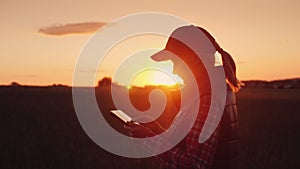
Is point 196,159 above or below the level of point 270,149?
above

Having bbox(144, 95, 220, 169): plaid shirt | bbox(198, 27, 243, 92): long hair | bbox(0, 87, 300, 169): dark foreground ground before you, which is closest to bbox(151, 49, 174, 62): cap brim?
bbox(198, 27, 243, 92): long hair

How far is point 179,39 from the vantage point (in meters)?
3.77

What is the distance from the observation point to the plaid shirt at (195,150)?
361 cm

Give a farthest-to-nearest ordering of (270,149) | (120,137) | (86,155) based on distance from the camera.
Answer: (120,137)
(270,149)
(86,155)

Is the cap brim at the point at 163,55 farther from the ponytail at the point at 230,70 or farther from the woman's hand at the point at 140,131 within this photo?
the woman's hand at the point at 140,131

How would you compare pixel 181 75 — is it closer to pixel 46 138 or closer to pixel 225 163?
pixel 225 163

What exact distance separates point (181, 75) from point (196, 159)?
2.04ft

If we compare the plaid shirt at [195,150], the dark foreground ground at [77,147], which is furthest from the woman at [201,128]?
the dark foreground ground at [77,147]

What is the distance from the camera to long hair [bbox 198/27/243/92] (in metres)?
3.85

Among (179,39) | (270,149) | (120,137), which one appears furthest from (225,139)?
(120,137)

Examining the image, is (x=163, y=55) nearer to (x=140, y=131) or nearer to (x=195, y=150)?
(x=140, y=131)

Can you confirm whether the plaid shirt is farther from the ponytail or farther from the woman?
the ponytail

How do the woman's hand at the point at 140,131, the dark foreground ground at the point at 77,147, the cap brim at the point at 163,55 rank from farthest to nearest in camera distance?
the dark foreground ground at the point at 77,147 → the cap brim at the point at 163,55 → the woman's hand at the point at 140,131

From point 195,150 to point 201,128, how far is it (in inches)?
6.8
